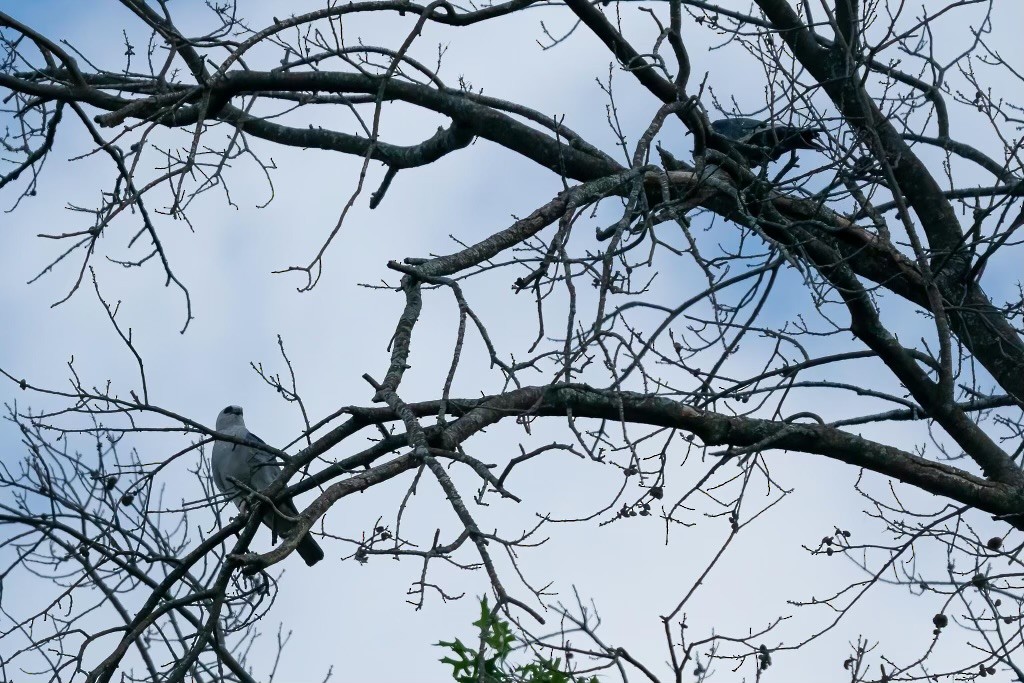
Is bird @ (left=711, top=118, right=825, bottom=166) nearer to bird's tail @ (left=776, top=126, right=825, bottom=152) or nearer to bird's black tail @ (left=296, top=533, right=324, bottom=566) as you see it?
bird's tail @ (left=776, top=126, right=825, bottom=152)

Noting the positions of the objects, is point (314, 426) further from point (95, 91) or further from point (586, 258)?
point (95, 91)

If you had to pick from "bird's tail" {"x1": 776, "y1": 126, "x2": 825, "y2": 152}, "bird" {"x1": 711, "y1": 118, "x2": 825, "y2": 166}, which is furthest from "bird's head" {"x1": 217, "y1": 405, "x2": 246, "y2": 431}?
"bird's tail" {"x1": 776, "y1": 126, "x2": 825, "y2": 152}

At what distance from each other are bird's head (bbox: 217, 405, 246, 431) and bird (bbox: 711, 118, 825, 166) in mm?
5264

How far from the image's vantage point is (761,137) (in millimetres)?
6441

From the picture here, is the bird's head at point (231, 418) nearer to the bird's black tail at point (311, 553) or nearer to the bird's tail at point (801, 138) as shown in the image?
the bird's black tail at point (311, 553)

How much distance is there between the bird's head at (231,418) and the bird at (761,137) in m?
5.26

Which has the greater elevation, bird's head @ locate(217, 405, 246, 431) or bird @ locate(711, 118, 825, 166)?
bird's head @ locate(217, 405, 246, 431)

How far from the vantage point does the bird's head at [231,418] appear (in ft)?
32.4

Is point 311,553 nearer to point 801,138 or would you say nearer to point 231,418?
point 231,418

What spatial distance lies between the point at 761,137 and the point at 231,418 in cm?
558

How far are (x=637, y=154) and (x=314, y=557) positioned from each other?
436 cm

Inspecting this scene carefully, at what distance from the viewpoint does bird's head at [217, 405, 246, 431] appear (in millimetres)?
9867

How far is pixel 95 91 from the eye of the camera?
5.68 m

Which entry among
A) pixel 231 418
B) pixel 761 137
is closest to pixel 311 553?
pixel 231 418
